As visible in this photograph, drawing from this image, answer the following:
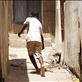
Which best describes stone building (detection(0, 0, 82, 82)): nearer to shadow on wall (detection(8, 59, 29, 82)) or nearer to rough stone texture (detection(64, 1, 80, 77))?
rough stone texture (detection(64, 1, 80, 77))

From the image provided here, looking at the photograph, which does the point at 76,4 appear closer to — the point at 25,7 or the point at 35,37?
the point at 35,37

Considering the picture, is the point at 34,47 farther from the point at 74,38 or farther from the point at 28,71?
the point at 74,38

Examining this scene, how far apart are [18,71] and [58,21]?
4.31 meters

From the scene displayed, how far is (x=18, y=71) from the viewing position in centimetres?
1038

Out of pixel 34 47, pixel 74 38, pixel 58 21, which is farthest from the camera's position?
pixel 58 21

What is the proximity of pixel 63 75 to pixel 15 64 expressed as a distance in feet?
7.36

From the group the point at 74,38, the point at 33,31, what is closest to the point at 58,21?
the point at 33,31

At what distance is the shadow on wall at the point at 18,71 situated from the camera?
905 cm

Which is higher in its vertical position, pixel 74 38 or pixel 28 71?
pixel 74 38

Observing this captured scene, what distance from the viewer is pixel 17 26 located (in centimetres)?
1825

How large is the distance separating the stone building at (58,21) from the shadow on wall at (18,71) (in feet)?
3.76

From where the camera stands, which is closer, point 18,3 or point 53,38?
point 53,38

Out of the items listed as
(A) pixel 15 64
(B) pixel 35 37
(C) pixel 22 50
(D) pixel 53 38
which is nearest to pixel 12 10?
(D) pixel 53 38

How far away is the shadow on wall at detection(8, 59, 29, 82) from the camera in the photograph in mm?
9053
